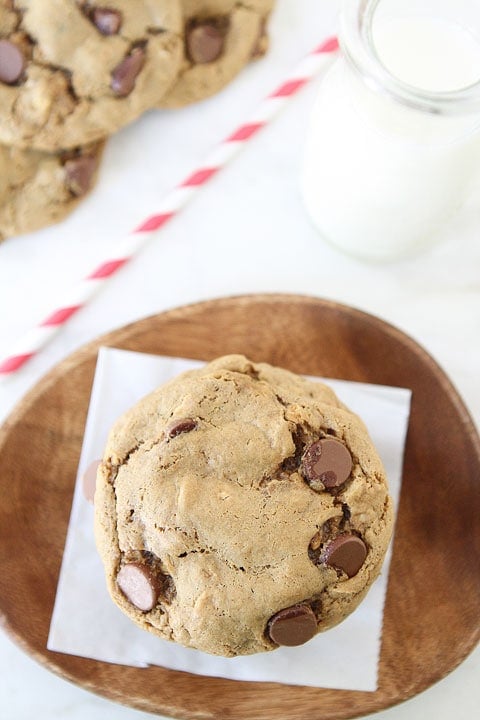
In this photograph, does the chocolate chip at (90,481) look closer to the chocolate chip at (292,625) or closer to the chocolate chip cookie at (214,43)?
the chocolate chip at (292,625)

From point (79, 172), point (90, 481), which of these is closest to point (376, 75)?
point (79, 172)

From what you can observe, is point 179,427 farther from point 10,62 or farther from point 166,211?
point 10,62

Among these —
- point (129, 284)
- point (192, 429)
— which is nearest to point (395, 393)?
point (192, 429)

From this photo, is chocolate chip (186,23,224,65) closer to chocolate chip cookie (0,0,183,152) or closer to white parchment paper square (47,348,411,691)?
chocolate chip cookie (0,0,183,152)

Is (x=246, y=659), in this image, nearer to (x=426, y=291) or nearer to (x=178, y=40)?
(x=426, y=291)

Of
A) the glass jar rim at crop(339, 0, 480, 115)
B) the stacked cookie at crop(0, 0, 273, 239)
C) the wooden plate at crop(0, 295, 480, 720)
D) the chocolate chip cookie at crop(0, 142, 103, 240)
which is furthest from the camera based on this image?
the chocolate chip cookie at crop(0, 142, 103, 240)

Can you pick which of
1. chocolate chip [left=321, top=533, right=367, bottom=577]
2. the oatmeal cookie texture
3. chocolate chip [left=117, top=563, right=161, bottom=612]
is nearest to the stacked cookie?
the oatmeal cookie texture

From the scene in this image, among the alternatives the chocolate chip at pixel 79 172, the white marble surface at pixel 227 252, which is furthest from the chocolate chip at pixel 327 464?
the chocolate chip at pixel 79 172
